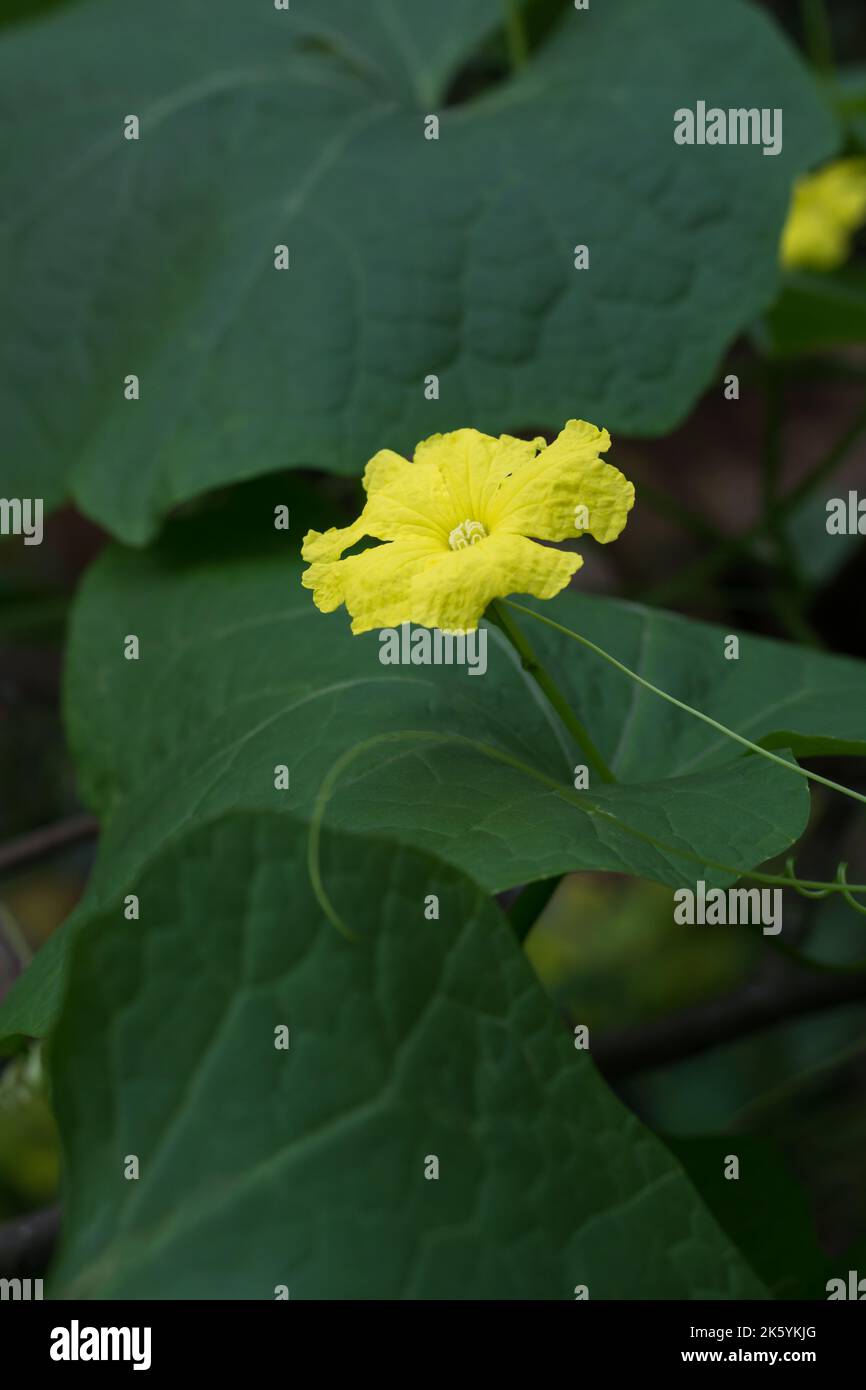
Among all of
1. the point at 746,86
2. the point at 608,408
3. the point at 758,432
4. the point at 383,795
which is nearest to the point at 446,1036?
the point at 383,795

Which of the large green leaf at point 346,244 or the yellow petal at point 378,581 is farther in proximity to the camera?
the large green leaf at point 346,244

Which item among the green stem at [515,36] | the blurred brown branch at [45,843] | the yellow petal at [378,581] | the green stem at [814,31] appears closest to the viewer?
the yellow petal at [378,581]

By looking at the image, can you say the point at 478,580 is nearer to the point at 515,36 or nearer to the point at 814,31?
the point at 515,36

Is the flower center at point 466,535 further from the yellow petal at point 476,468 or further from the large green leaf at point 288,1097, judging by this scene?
the large green leaf at point 288,1097

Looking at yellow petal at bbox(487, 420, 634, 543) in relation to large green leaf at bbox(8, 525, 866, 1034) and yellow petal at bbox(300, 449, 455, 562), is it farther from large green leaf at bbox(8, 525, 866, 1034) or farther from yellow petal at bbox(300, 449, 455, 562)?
large green leaf at bbox(8, 525, 866, 1034)

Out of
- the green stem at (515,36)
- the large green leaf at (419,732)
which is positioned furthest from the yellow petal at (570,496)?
the green stem at (515,36)

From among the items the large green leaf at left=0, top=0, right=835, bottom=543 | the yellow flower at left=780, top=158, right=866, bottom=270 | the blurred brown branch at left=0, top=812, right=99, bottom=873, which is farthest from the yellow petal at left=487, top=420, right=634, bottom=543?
the yellow flower at left=780, top=158, right=866, bottom=270

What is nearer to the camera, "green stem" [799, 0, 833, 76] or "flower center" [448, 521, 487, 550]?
"flower center" [448, 521, 487, 550]
